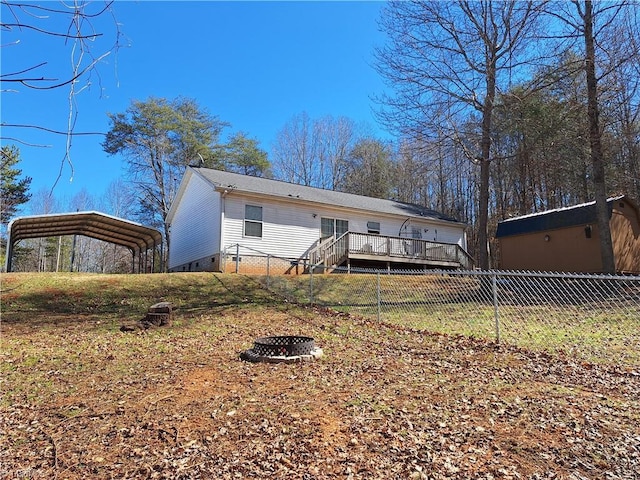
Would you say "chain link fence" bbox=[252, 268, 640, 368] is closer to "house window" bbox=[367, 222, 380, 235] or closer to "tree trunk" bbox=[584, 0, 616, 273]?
"tree trunk" bbox=[584, 0, 616, 273]

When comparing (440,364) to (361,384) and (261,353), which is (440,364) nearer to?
(361,384)

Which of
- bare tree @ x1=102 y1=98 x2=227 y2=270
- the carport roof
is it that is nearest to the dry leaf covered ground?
the carport roof

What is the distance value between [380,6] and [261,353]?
12.8m

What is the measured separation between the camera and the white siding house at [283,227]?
15.1m

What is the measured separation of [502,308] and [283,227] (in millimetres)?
9358

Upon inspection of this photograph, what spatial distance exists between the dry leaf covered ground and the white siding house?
846 cm

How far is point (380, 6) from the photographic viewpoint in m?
13.2

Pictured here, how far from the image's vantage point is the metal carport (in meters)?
14.5

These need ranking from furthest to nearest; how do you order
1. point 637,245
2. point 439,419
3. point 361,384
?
point 637,245 < point 361,384 < point 439,419

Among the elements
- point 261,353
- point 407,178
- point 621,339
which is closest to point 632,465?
point 261,353

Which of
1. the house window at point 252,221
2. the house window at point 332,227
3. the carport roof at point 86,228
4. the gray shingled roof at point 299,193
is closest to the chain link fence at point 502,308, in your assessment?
the house window at point 252,221

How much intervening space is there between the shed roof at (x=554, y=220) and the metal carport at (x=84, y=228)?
1617 centimetres

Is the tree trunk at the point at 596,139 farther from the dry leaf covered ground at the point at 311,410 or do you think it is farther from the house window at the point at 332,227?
the house window at the point at 332,227

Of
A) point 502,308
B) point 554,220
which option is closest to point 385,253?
point 554,220
